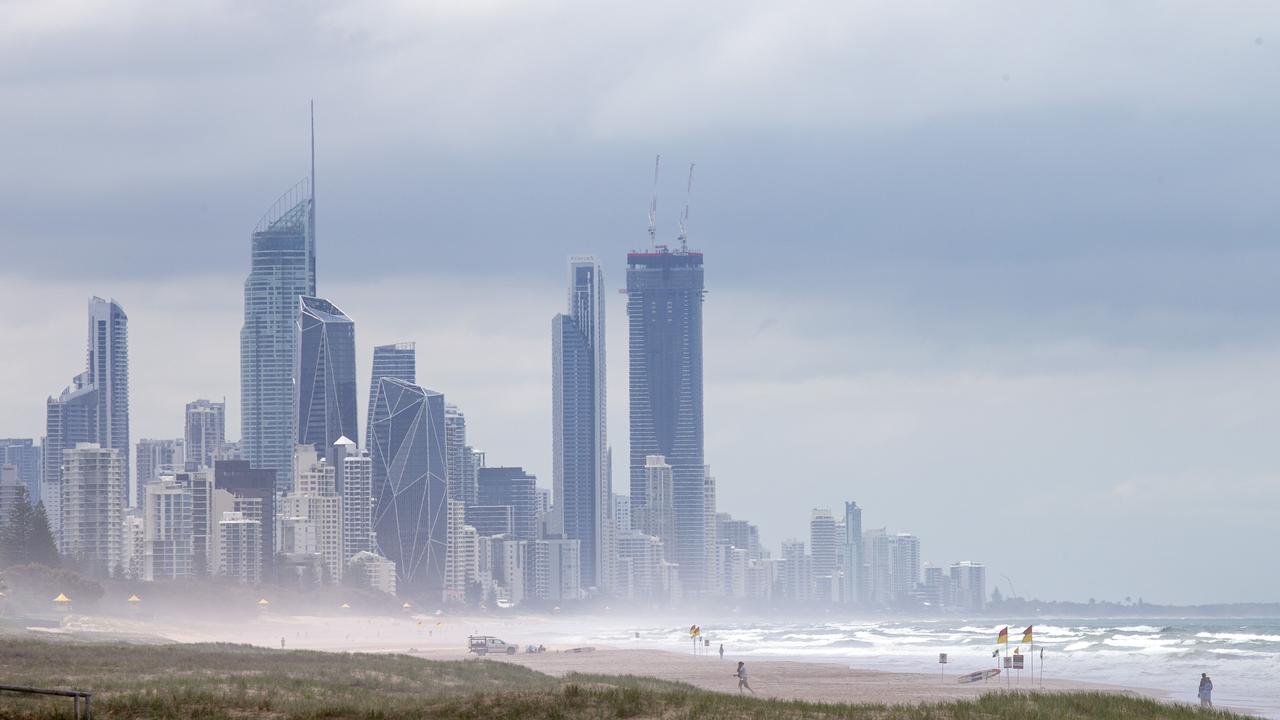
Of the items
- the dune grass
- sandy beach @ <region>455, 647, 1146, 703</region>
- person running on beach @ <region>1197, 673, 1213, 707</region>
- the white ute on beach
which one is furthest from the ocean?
the dune grass

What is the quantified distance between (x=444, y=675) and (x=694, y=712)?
33.2 metres

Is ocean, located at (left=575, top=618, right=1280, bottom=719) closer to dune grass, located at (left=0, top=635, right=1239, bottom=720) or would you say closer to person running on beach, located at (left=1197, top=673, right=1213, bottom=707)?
person running on beach, located at (left=1197, top=673, right=1213, bottom=707)

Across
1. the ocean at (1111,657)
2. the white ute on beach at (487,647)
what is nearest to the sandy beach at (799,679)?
the ocean at (1111,657)

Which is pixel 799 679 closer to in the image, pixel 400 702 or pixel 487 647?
pixel 400 702

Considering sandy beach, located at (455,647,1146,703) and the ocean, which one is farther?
the ocean

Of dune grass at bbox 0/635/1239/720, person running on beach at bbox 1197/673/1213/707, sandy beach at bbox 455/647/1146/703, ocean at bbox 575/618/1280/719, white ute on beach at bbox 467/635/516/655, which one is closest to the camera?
dune grass at bbox 0/635/1239/720

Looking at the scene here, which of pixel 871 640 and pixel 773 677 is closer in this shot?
pixel 773 677

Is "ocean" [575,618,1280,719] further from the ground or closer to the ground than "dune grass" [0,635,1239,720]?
closer to the ground

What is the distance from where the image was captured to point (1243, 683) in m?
96.8

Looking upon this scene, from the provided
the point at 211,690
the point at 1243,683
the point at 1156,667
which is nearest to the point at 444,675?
the point at 211,690

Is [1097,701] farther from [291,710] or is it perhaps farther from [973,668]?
[973,668]

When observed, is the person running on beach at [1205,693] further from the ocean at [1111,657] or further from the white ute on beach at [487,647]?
the white ute on beach at [487,647]

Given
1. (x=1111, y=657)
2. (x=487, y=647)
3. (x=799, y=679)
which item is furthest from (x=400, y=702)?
(x=487, y=647)

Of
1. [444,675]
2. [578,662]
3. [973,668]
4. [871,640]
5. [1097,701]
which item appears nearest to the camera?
[1097,701]
